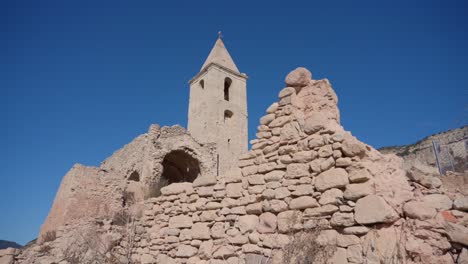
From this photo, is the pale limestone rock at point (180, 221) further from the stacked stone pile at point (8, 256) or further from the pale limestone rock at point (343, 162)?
the stacked stone pile at point (8, 256)

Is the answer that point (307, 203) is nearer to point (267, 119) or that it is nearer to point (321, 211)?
point (321, 211)

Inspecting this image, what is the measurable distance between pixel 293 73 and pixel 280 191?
166 centimetres

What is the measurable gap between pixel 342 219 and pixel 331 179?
1.45ft

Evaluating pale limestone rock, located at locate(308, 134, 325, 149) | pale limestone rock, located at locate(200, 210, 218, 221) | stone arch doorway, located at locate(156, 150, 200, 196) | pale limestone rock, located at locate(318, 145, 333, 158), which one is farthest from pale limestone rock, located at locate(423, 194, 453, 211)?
stone arch doorway, located at locate(156, 150, 200, 196)

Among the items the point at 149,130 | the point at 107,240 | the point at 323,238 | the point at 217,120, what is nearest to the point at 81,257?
the point at 107,240

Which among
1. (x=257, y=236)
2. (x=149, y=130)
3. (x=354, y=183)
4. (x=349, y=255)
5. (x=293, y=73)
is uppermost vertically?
(x=149, y=130)

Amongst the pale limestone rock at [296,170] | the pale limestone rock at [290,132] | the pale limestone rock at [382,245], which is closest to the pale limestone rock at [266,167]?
the pale limestone rock at [296,170]

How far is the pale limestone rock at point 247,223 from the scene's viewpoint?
3.79m

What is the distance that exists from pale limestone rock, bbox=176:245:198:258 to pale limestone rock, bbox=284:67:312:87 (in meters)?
2.80

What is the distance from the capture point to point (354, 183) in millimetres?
3102

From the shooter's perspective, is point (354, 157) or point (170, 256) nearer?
point (354, 157)

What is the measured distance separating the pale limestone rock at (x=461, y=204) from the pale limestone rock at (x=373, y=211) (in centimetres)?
53

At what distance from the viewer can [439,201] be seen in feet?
9.22

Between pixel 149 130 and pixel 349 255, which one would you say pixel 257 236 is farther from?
pixel 149 130
